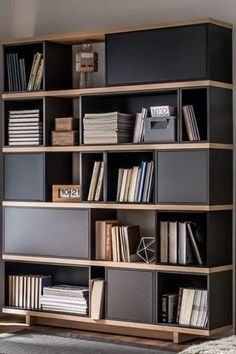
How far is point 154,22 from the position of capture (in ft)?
20.7

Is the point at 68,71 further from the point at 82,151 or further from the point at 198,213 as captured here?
the point at 198,213

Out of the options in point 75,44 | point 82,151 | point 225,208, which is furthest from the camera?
point 75,44

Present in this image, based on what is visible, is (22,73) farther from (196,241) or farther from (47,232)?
(196,241)

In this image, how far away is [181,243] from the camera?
19.1 feet

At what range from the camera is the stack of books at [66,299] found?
20.6ft

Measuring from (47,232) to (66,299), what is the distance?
516mm

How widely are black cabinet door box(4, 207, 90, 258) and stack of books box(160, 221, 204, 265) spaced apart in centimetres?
63

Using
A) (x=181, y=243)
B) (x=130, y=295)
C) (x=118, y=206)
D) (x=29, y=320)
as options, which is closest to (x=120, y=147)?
(x=118, y=206)

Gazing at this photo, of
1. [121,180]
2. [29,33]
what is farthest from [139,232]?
[29,33]

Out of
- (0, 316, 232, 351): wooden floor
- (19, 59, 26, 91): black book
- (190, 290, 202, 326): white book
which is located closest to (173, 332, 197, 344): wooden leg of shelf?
(0, 316, 232, 351): wooden floor

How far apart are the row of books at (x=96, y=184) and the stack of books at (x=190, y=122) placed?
30.1 inches

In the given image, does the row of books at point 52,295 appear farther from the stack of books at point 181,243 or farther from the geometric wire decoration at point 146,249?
the stack of books at point 181,243

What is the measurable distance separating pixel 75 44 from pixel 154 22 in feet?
2.33

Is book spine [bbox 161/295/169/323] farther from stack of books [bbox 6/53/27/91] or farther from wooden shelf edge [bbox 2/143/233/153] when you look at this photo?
stack of books [bbox 6/53/27/91]
